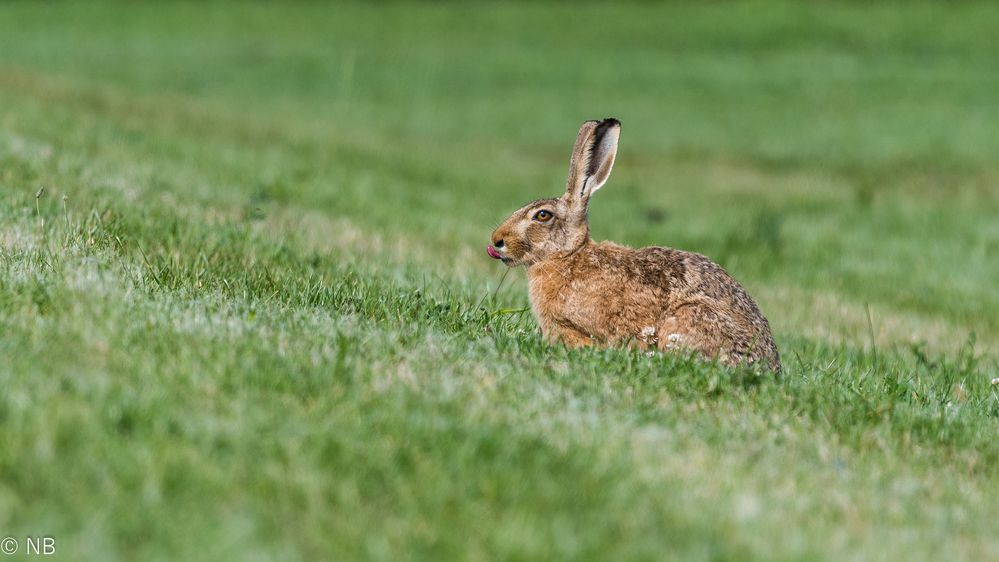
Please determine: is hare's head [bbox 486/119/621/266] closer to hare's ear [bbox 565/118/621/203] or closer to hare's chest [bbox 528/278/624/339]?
hare's ear [bbox 565/118/621/203]

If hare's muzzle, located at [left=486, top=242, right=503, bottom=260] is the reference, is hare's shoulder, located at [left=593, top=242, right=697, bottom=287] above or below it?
above

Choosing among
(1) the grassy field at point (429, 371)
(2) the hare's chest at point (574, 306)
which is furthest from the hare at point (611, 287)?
(1) the grassy field at point (429, 371)

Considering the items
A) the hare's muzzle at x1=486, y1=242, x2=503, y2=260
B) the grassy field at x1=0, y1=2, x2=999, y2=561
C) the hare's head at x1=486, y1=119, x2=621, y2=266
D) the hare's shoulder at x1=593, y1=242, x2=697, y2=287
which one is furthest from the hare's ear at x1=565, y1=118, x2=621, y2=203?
the grassy field at x1=0, y1=2, x2=999, y2=561

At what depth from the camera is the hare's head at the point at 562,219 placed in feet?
24.8

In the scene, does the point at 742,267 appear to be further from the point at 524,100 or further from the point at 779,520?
the point at 524,100

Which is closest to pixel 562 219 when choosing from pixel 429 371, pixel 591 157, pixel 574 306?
pixel 591 157

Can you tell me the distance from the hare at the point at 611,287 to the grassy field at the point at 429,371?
13.3 inches

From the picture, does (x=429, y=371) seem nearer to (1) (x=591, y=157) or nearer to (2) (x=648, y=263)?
(2) (x=648, y=263)

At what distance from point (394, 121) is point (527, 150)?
4.86 meters

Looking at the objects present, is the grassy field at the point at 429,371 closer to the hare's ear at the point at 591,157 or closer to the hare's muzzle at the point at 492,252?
the hare's muzzle at the point at 492,252

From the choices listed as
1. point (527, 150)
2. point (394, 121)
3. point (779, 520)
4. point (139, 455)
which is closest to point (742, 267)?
point (779, 520)

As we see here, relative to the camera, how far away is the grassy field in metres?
4.11

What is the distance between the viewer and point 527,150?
25641 mm

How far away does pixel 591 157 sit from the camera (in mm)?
7598
